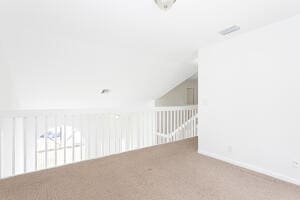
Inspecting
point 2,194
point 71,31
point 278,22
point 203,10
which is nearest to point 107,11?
point 71,31

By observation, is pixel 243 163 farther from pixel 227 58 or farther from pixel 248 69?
pixel 227 58

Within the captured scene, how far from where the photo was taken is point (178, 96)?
6.91 m

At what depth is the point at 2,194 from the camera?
73.4 inches

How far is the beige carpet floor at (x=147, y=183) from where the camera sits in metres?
1.86

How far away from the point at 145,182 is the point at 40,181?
1.32 m

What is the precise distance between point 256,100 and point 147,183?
1.89 m

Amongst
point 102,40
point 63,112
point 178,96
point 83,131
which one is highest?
point 102,40

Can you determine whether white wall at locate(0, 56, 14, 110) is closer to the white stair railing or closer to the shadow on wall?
the white stair railing

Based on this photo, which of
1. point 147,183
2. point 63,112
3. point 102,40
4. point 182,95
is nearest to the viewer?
point 147,183

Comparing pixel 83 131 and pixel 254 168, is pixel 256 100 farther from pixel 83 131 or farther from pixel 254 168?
pixel 83 131

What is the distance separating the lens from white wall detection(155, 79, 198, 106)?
6.48 meters

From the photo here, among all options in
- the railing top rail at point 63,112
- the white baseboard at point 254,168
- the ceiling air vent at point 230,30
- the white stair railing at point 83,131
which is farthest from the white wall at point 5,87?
the white baseboard at point 254,168

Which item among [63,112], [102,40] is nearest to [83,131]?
[63,112]

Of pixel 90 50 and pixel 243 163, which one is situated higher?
pixel 90 50
